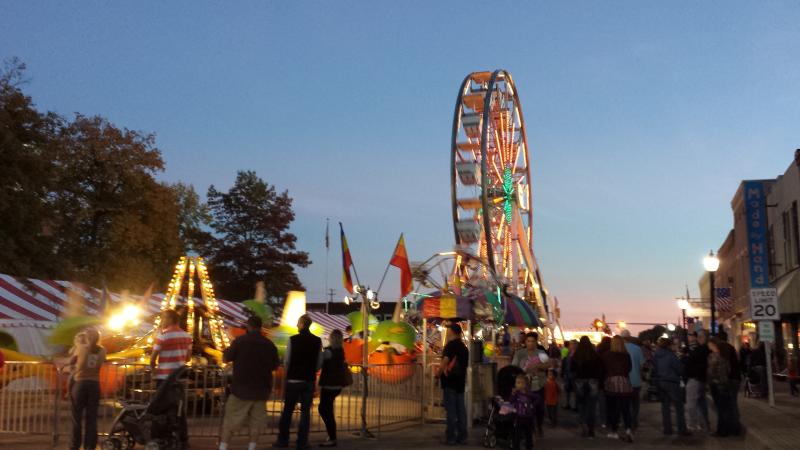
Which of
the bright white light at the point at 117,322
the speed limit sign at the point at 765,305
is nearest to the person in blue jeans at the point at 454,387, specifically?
the speed limit sign at the point at 765,305

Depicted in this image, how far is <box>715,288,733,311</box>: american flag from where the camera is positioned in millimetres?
44125

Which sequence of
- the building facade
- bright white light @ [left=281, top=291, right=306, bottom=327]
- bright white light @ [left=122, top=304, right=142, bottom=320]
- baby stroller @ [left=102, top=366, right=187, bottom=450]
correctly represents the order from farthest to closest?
bright white light @ [left=281, top=291, right=306, bottom=327], the building facade, bright white light @ [left=122, top=304, right=142, bottom=320], baby stroller @ [left=102, top=366, right=187, bottom=450]

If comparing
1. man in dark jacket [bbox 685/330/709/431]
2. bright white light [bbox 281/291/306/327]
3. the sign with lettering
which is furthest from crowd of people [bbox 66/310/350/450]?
bright white light [bbox 281/291/306/327]

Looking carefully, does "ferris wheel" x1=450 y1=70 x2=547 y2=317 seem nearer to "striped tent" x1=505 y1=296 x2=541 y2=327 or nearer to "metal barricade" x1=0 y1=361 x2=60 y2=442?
"striped tent" x1=505 y1=296 x2=541 y2=327

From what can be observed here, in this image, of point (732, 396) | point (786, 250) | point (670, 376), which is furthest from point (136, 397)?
point (786, 250)

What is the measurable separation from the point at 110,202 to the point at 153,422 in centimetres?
3640

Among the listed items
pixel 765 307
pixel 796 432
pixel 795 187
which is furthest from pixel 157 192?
pixel 796 432

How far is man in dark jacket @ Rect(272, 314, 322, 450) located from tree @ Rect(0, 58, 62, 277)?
17.8m

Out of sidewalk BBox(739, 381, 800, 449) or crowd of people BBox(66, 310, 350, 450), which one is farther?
sidewalk BBox(739, 381, 800, 449)

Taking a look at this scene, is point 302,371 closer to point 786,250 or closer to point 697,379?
point 697,379

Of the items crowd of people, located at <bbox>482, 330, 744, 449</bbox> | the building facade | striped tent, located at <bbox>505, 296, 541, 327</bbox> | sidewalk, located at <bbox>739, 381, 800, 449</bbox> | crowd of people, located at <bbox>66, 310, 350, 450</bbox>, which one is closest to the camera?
crowd of people, located at <bbox>66, 310, 350, 450</bbox>

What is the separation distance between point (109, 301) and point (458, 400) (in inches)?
706

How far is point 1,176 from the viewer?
1025 inches

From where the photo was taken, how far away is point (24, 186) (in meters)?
26.6
